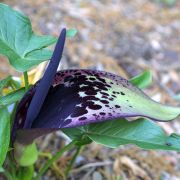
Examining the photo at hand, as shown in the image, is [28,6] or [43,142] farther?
[28,6]

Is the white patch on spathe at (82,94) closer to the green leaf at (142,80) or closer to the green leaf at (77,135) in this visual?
the green leaf at (77,135)

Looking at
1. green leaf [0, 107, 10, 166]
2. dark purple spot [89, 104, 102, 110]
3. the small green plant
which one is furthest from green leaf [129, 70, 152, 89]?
green leaf [0, 107, 10, 166]

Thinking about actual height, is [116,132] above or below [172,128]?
above

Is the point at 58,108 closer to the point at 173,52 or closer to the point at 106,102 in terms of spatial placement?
the point at 106,102

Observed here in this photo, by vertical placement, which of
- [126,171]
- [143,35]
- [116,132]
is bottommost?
[126,171]

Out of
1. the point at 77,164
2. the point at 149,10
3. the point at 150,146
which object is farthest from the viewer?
the point at 149,10

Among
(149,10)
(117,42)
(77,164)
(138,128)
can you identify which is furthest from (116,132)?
(149,10)
